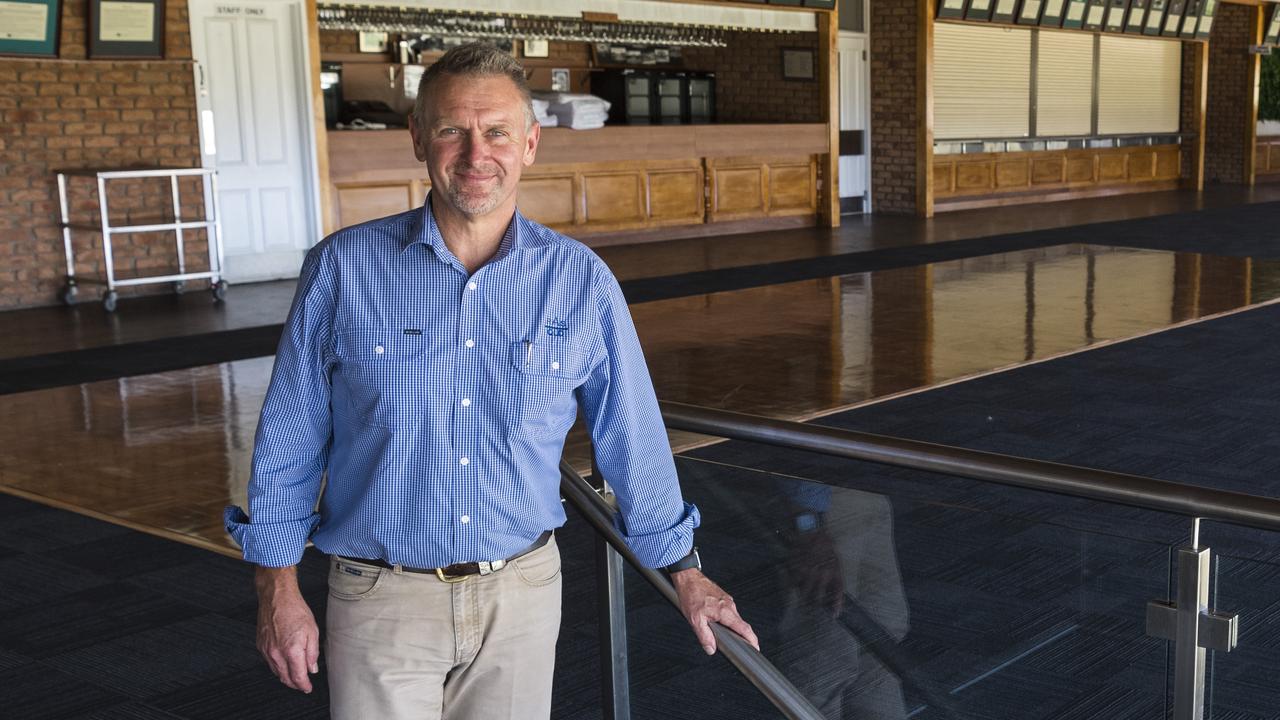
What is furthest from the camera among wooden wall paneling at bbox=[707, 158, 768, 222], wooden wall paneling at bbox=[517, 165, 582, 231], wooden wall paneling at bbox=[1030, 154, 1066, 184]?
wooden wall paneling at bbox=[1030, 154, 1066, 184]

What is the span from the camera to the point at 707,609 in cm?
173

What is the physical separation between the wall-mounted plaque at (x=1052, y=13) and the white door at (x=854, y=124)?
2796mm

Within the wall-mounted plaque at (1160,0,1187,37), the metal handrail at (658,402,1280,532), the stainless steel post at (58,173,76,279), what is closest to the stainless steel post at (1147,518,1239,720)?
the metal handrail at (658,402,1280,532)

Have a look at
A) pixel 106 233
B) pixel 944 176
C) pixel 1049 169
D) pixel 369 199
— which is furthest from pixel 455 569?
pixel 1049 169

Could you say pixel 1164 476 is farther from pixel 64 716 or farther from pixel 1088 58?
pixel 1088 58

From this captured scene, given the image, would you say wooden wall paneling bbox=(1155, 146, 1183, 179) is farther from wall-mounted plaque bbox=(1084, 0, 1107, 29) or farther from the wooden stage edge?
the wooden stage edge

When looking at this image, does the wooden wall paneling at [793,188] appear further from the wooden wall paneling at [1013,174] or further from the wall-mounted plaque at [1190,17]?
the wall-mounted plaque at [1190,17]

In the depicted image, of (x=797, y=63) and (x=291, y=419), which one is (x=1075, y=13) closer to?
(x=797, y=63)

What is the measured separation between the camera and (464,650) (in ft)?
5.52

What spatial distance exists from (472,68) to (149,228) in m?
7.49

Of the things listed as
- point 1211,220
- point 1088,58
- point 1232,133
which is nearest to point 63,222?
point 1211,220

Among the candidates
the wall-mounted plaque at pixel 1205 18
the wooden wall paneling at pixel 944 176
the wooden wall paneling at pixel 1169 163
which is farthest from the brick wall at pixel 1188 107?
the wooden wall paneling at pixel 944 176

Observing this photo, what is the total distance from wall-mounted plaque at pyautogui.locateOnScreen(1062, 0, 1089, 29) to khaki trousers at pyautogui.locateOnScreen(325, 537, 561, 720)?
1667 cm

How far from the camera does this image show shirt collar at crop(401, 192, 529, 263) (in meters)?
1.63
